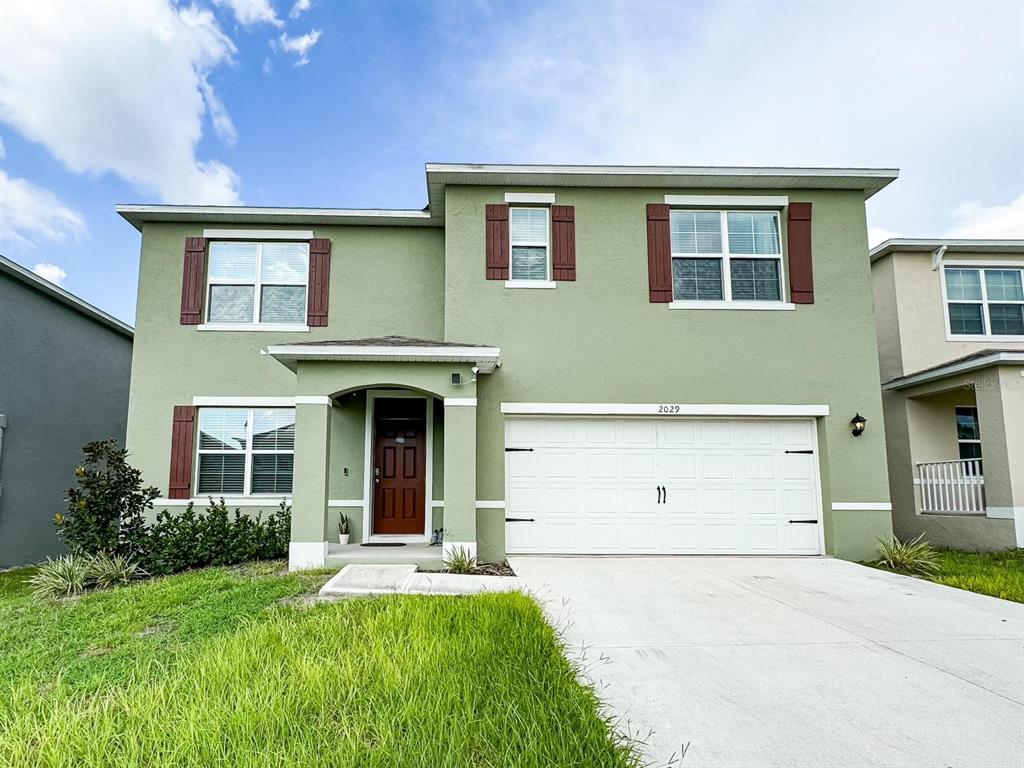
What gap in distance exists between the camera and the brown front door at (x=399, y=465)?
31.9 ft

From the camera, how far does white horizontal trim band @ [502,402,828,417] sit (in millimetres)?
9117

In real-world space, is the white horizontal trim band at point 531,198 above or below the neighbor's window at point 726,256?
above

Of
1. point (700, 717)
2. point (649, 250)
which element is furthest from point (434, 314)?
point (700, 717)

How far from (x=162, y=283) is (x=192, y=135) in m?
10.7

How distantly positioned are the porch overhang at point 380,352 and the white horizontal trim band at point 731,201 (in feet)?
13.6

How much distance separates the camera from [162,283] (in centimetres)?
1036

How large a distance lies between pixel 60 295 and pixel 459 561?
989cm

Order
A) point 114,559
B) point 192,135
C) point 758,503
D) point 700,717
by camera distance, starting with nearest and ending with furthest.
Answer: point 700,717, point 114,559, point 758,503, point 192,135

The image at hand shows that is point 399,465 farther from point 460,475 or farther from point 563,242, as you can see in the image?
point 563,242

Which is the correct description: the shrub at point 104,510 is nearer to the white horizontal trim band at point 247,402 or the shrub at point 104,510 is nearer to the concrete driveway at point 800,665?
the white horizontal trim band at point 247,402

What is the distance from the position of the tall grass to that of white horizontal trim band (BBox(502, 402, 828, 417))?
15.6ft

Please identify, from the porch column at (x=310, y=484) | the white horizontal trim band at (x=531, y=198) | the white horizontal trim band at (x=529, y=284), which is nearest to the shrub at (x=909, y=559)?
the white horizontal trim band at (x=529, y=284)

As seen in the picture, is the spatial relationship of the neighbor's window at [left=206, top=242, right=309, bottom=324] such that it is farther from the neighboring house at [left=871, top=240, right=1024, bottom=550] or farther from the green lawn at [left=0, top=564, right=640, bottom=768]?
the neighboring house at [left=871, top=240, right=1024, bottom=550]

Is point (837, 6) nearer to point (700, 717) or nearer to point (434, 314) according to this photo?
point (434, 314)
